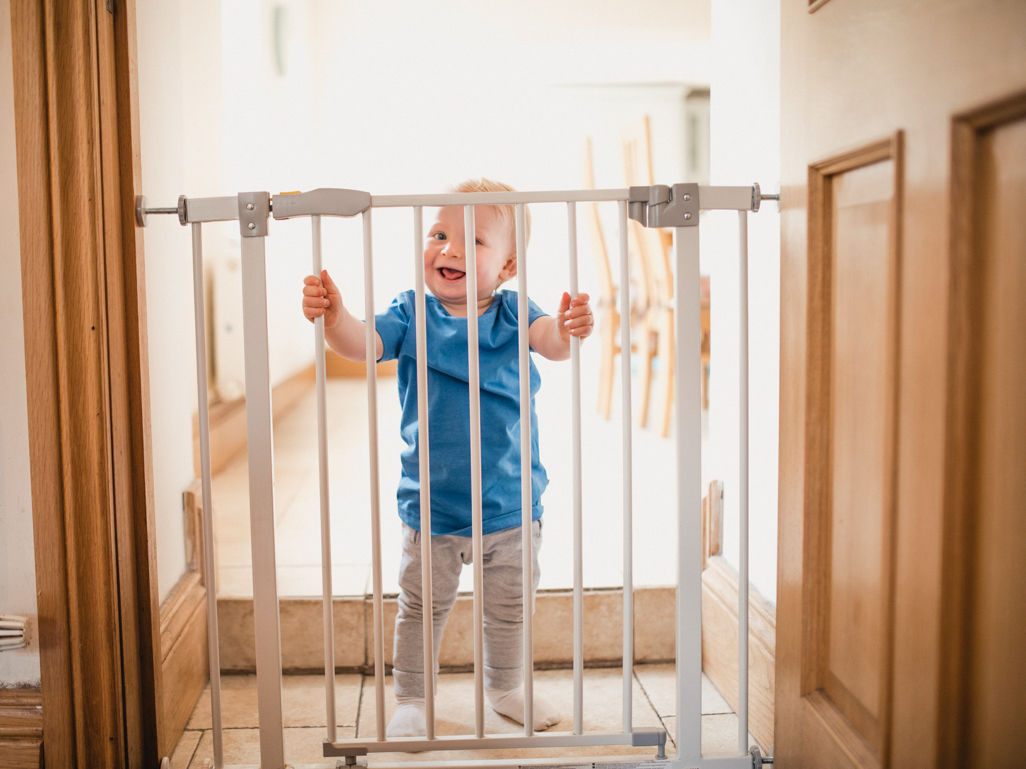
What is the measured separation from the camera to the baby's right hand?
102 centimetres

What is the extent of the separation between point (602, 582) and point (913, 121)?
108 cm

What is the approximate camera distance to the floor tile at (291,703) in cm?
130

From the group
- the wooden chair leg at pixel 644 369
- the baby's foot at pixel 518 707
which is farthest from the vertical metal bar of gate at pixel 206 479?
the wooden chair leg at pixel 644 369

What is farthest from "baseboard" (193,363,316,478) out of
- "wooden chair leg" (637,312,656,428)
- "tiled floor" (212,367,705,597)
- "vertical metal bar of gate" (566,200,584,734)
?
"wooden chair leg" (637,312,656,428)

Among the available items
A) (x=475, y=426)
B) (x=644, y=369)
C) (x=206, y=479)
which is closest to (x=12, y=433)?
(x=206, y=479)

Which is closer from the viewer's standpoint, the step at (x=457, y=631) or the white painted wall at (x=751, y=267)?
the white painted wall at (x=751, y=267)

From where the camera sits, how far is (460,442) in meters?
1.25

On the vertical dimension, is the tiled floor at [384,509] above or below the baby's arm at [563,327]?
below

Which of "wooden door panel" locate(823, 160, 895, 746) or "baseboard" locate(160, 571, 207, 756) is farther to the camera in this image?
"baseboard" locate(160, 571, 207, 756)

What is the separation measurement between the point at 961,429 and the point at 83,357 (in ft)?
3.35

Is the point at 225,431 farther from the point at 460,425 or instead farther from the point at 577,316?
the point at 577,316

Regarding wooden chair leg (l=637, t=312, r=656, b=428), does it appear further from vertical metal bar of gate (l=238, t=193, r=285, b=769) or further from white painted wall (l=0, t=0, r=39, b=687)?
white painted wall (l=0, t=0, r=39, b=687)

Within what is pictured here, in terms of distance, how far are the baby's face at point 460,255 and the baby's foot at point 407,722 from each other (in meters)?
0.66

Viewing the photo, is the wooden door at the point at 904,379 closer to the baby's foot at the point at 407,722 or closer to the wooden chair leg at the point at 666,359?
the baby's foot at the point at 407,722
